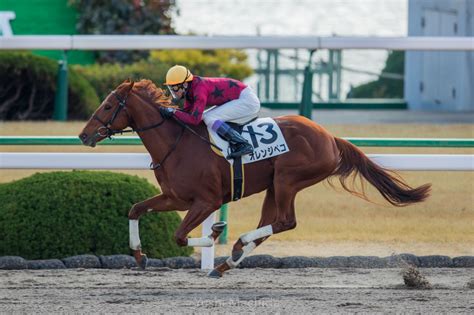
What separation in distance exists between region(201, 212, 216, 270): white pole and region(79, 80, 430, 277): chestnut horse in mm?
355

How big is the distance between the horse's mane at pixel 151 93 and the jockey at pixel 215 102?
0.29 ft

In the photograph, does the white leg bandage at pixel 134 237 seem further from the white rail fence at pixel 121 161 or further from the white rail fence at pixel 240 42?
the white rail fence at pixel 240 42

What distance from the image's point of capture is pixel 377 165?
8.98 metres

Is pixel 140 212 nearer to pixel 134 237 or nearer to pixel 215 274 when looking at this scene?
pixel 134 237

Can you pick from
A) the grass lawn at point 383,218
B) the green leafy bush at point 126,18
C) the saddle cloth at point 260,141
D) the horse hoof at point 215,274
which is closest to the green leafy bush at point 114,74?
the grass lawn at point 383,218

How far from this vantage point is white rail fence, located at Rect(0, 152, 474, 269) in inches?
362

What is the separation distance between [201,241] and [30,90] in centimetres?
443

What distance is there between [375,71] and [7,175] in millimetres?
9576

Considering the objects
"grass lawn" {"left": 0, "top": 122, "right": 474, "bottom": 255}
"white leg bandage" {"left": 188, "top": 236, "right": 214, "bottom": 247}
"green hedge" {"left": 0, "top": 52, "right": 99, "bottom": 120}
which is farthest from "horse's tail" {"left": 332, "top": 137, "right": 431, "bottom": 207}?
"green hedge" {"left": 0, "top": 52, "right": 99, "bottom": 120}

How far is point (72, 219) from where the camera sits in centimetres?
916

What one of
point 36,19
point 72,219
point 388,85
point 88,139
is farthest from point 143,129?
point 388,85

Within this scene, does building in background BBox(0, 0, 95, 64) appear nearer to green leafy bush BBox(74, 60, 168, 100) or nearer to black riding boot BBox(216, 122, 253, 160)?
green leafy bush BBox(74, 60, 168, 100)

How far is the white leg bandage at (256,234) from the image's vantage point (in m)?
8.42

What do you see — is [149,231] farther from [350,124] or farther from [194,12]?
[194,12]
